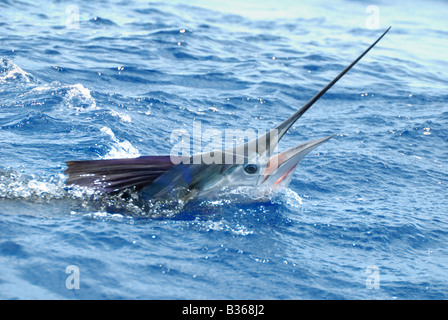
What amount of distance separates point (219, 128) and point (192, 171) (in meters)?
3.47

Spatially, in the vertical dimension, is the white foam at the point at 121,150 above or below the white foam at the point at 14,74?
below

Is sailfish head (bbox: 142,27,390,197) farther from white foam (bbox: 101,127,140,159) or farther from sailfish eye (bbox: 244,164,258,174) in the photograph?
white foam (bbox: 101,127,140,159)

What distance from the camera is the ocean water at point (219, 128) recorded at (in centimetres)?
482

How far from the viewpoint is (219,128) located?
30.4ft

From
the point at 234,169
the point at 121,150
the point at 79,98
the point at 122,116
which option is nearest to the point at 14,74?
the point at 79,98

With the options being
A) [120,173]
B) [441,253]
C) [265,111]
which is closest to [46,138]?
[120,173]

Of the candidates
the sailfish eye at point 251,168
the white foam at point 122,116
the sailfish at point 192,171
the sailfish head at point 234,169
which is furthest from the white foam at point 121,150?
the sailfish eye at point 251,168

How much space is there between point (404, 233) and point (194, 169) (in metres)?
2.44

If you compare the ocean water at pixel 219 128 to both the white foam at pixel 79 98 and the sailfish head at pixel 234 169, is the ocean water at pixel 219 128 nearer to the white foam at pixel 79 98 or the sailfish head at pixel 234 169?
the white foam at pixel 79 98

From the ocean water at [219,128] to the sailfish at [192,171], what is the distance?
0.15m

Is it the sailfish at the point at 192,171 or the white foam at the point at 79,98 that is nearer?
the sailfish at the point at 192,171

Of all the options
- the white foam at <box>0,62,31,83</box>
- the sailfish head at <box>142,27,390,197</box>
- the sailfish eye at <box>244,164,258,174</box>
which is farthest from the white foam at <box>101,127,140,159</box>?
the white foam at <box>0,62,31,83</box>
